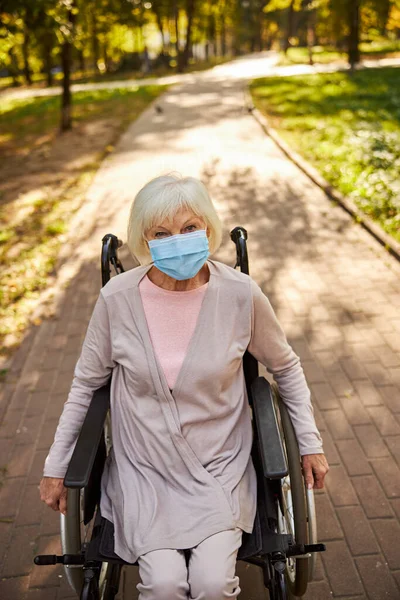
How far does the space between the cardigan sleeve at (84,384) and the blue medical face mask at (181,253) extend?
31 centimetres

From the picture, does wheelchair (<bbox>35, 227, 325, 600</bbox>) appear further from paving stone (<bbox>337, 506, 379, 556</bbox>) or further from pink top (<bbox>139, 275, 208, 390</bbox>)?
paving stone (<bbox>337, 506, 379, 556</bbox>)

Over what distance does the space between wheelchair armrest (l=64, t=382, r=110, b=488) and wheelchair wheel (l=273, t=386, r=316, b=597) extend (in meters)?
0.73

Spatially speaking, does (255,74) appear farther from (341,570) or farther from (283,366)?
(341,570)

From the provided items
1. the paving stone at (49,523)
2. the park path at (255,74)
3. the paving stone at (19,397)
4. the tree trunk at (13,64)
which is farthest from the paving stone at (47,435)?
the park path at (255,74)

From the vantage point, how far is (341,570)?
2523 mm

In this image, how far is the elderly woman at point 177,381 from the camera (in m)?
2.02

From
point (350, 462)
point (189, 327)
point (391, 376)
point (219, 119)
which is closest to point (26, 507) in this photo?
point (189, 327)

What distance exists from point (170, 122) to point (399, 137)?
651 cm

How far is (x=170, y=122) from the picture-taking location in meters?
14.6

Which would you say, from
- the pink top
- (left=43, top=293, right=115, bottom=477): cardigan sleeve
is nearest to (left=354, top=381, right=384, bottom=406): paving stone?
the pink top

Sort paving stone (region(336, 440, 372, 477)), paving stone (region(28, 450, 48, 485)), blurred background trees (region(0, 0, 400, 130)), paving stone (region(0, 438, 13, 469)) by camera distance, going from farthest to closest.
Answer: blurred background trees (region(0, 0, 400, 130)), paving stone (region(0, 438, 13, 469)), paving stone (region(28, 450, 48, 485)), paving stone (region(336, 440, 372, 477))

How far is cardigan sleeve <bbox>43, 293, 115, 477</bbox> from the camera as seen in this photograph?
6.93 ft

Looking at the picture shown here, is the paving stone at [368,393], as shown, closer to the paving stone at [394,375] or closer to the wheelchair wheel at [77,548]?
the paving stone at [394,375]

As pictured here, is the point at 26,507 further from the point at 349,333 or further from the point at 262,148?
the point at 262,148
